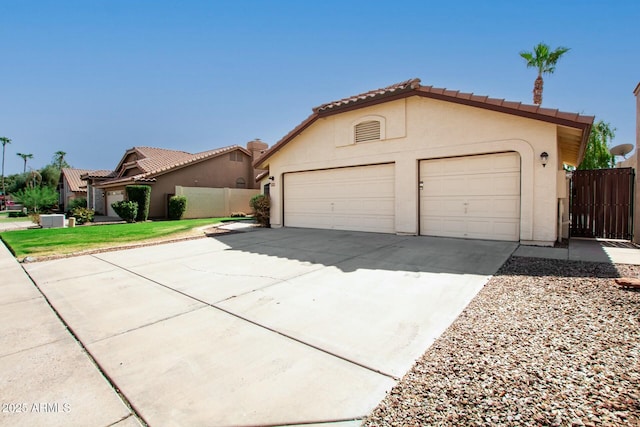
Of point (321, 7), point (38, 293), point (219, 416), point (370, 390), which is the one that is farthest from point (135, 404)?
point (321, 7)

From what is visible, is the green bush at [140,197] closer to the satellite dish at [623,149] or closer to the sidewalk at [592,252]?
the sidewalk at [592,252]

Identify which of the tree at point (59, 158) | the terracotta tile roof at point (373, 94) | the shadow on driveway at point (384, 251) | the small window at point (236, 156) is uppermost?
the tree at point (59, 158)

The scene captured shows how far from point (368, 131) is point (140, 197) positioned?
1575 cm

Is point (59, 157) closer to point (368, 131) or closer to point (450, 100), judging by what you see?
point (368, 131)

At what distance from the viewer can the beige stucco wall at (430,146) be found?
7844 mm

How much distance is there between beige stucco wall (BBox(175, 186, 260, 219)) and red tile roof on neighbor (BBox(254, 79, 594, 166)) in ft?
37.6

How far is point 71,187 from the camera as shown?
32875mm

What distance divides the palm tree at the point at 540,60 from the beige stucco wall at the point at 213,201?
21106 mm

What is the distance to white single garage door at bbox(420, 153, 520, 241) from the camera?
8445 millimetres

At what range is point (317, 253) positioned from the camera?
25.0ft

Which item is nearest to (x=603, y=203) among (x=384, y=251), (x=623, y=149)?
(x=623, y=149)

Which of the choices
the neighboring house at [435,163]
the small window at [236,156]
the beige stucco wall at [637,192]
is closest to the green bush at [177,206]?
the small window at [236,156]

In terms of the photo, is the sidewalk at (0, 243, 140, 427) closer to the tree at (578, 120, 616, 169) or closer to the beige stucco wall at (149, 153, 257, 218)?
the beige stucco wall at (149, 153, 257, 218)

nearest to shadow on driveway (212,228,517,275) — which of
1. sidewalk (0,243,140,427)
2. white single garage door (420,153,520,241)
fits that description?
white single garage door (420,153,520,241)
